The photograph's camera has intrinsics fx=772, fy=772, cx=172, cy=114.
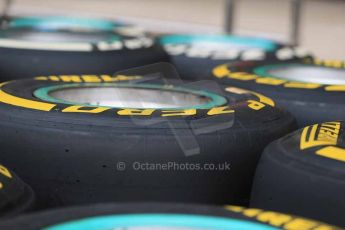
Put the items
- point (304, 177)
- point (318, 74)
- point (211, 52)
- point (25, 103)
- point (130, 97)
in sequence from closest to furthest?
point (304, 177), point (25, 103), point (130, 97), point (318, 74), point (211, 52)

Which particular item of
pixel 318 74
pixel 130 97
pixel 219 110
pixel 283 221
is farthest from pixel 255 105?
pixel 318 74

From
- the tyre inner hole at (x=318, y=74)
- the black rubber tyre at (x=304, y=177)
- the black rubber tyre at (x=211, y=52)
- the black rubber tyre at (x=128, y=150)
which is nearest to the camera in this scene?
the black rubber tyre at (x=304, y=177)

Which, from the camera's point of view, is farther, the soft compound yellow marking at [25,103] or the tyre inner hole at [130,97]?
the tyre inner hole at [130,97]

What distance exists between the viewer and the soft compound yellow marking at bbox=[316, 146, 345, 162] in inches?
37.4

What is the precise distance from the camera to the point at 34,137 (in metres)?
1.07

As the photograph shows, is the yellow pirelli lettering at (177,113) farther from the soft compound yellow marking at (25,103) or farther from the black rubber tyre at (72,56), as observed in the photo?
the black rubber tyre at (72,56)

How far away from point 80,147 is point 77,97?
0.38 metres

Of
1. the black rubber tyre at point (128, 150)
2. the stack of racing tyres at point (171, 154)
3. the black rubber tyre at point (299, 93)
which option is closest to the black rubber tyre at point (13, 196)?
the stack of racing tyres at point (171, 154)

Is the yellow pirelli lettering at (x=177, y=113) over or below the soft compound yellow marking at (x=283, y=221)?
over

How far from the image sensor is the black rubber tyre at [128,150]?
1040 millimetres

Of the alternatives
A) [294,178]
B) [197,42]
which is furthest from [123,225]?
[197,42]

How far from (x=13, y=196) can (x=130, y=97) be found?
1.92ft

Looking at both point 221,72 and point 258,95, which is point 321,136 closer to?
point 258,95

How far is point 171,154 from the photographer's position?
3.43ft
